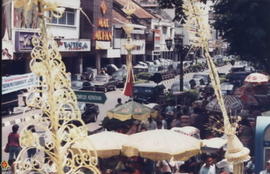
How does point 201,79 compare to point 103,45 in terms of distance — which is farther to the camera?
point 103,45

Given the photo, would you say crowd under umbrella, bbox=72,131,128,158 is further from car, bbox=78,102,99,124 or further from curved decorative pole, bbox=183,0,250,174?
car, bbox=78,102,99,124

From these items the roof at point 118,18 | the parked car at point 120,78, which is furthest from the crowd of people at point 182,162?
the roof at point 118,18

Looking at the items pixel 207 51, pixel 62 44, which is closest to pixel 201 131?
pixel 207 51

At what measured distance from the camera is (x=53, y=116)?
9.55 ft

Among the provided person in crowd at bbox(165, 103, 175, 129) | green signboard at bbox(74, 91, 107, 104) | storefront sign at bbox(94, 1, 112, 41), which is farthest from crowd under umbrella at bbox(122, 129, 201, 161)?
storefront sign at bbox(94, 1, 112, 41)

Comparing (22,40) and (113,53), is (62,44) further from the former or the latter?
(113,53)

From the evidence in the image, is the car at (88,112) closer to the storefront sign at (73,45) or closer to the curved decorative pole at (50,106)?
the storefront sign at (73,45)

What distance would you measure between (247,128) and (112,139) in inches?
154

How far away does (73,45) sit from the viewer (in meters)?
41.6

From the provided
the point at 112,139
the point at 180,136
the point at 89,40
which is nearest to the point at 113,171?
the point at 112,139

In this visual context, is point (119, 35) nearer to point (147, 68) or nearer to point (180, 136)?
point (147, 68)

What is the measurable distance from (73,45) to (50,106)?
3906cm

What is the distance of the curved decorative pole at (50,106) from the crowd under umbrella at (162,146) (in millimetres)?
7021

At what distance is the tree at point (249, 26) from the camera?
19266 millimetres
